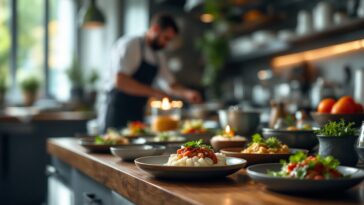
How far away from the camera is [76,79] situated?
24.8ft

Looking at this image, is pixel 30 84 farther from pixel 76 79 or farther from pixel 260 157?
pixel 260 157

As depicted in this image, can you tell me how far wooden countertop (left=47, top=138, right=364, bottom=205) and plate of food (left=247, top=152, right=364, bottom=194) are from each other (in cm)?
2

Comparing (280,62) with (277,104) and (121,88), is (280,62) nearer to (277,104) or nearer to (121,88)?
(121,88)

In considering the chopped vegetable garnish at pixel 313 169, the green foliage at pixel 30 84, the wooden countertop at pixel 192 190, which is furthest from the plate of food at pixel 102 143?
the green foliage at pixel 30 84

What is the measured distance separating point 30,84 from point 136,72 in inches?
139

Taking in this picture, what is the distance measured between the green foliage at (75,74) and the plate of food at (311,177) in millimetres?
6639

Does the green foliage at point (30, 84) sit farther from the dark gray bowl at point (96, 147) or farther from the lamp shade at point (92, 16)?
the dark gray bowl at point (96, 147)

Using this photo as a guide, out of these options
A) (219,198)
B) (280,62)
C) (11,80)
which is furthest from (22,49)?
(219,198)

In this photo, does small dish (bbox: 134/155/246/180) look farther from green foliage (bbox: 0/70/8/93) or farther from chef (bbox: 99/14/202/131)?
green foliage (bbox: 0/70/8/93)

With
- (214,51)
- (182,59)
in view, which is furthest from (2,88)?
(214,51)

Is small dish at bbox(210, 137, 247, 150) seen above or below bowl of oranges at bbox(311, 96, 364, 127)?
below

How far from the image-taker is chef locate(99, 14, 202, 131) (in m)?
3.88

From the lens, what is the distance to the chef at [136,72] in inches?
153

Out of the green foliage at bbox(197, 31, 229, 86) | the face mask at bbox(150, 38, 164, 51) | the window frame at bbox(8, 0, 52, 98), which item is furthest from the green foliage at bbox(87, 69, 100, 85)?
the face mask at bbox(150, 38, 164, 51)
